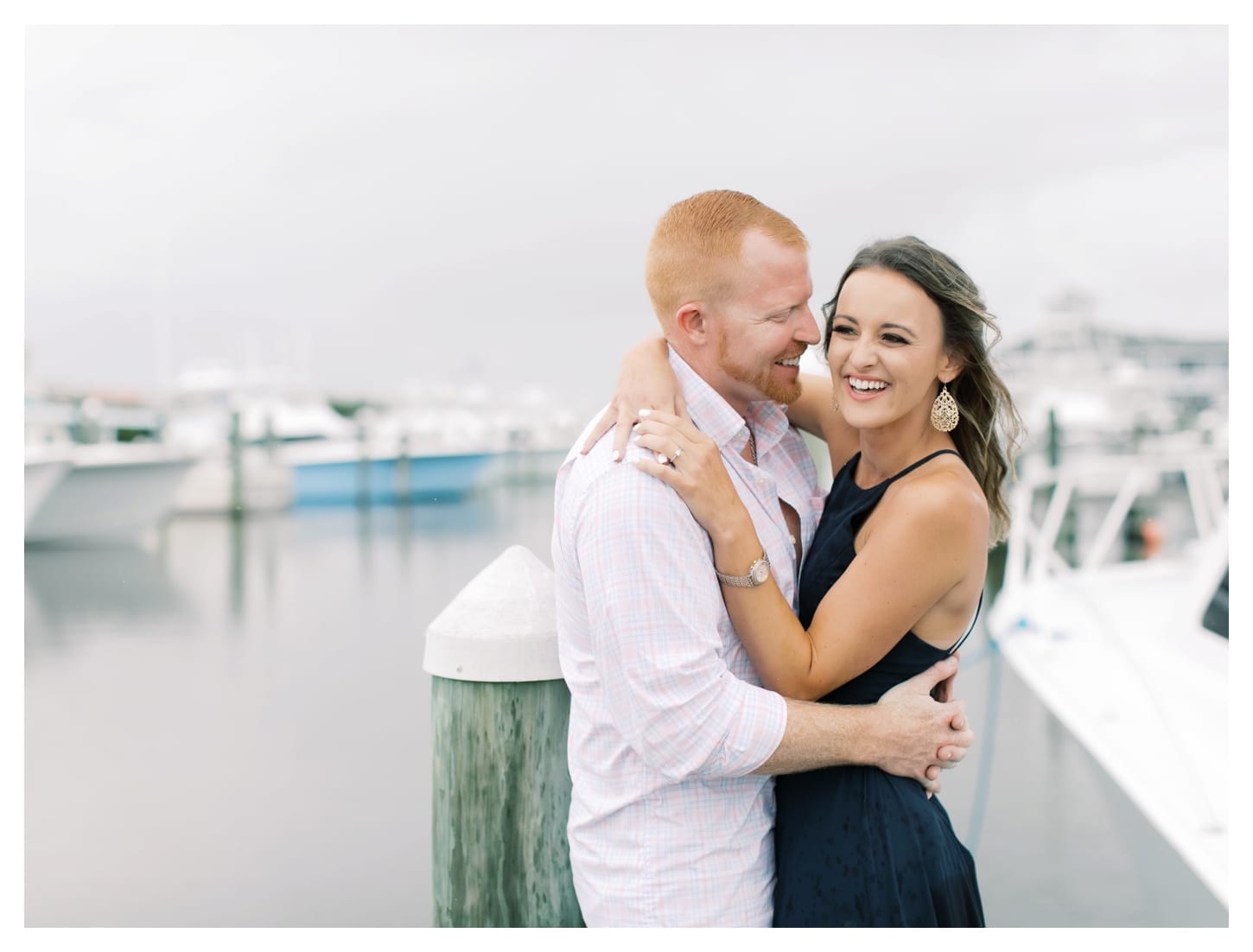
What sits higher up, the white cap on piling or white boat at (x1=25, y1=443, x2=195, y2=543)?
the white cap on piling

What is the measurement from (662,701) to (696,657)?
84mm

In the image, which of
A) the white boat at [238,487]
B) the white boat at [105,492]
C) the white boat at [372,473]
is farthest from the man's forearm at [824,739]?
the white boat at [372,473]

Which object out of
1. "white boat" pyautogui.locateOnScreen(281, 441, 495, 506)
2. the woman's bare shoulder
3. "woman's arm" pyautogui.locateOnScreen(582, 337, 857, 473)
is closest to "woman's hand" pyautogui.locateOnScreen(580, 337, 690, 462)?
"woman's arm" pyautogui.locateOnScreen(582, 337, 857, 473)

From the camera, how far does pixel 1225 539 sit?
437cm

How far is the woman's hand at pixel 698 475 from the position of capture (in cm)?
166

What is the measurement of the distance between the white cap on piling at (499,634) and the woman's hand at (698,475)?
0.40 metres

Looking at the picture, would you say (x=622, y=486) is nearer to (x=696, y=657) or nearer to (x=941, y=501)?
(x=696, y=657)

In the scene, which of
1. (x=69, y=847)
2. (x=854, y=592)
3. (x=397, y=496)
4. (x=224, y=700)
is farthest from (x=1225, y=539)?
(x=397, y=496)

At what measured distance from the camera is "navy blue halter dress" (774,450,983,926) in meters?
1.79

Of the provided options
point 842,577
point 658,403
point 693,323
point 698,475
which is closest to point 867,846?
point 842,577

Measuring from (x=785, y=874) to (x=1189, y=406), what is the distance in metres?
36.1

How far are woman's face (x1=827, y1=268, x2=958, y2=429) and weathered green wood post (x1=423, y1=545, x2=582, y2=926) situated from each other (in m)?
0.65

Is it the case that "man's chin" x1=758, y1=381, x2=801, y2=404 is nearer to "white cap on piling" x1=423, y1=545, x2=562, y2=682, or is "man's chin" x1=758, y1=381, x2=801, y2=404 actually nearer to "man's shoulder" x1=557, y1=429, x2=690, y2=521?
"man's shoulder" x1=557, y1=429, x2=690, y2=521
